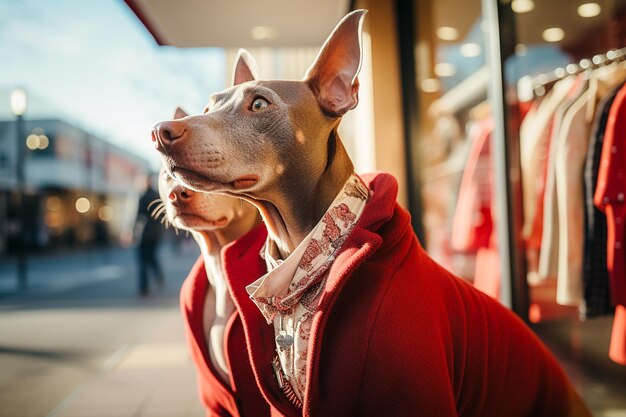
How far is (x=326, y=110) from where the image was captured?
1.10 meters

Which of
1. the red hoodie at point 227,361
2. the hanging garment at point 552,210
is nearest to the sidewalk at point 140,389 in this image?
the red hoodie at point 227,361

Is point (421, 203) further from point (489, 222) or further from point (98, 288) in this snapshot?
point (98, 288)

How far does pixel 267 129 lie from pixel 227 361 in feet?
1.91

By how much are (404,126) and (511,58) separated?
1592mm

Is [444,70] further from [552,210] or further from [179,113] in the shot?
[179,113]

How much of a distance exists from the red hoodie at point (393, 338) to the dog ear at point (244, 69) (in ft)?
1.40

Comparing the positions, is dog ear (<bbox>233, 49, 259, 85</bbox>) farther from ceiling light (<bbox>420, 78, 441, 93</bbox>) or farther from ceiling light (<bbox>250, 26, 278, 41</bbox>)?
ceiling light (<bbox>420, 78, 441, 93</bbox>)

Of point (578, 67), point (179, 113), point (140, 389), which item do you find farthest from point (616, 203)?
Answer: point (140, 389)

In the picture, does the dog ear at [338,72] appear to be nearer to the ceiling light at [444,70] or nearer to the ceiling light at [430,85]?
the ceiling light at [430,85]

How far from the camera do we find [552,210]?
89.6 inches

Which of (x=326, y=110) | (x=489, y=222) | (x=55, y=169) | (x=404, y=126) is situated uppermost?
(x=55, y=169)

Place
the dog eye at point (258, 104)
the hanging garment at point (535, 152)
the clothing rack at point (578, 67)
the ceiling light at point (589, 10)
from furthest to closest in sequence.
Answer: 1. the ceiling light at point (589, 10)
2. the hanging garment at point (535, 152)
3. the clothing rack at point (578, 67)
4. the dog eye at point (258, 104)

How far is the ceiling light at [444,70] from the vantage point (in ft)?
13.6

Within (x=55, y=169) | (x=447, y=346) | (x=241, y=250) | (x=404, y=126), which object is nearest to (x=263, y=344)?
(x=241, y=250)
